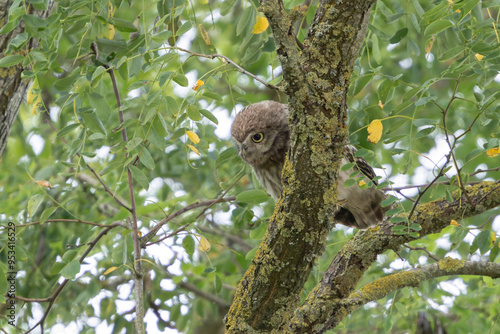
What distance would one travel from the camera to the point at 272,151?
3.36 metres

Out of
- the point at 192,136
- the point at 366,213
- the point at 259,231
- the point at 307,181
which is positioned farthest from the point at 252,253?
the point at 366,213

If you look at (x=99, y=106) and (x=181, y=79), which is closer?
(x=181, y=79)

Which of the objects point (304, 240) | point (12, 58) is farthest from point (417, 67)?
point (12, 58)

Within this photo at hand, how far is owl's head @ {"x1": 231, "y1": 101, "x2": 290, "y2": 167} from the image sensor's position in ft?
10.9

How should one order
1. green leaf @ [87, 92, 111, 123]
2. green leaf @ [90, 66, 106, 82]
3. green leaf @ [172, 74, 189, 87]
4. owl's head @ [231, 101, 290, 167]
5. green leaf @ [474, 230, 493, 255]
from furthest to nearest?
owl's head @ [231, 101, 290, 167]
green leaf @ [474, 230, 493, 255]
green leaf @ [87, 92, 111, 123]
green leaf @ [172, 74, 189, 87]
green leaf @ [90, 66, 106, 82]

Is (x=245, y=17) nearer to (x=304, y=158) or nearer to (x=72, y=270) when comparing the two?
(x=304, y=158)

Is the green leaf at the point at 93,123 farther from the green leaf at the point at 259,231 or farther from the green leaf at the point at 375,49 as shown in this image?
the green leaf at the point at 375,49

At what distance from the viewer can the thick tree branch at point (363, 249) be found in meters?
2.58

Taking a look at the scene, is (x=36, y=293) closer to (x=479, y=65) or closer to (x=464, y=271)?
(x=464, y=271)

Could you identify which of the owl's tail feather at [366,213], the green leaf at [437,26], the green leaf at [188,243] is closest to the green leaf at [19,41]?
the green leaf at [188,243]

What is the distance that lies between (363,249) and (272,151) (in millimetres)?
971

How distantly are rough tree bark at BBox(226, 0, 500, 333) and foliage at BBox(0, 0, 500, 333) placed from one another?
6.6 inches

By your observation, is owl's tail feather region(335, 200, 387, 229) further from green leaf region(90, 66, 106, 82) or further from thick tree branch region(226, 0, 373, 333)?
green leaf region(90, 66, 106, 82)

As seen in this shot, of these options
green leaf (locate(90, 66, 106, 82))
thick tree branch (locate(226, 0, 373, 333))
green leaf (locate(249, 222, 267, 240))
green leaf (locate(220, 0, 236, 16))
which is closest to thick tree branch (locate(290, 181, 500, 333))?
thick tree branch (locate(226, 0, 373, 333))
